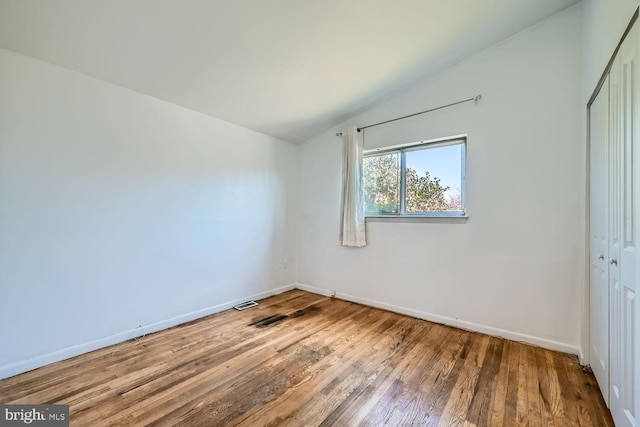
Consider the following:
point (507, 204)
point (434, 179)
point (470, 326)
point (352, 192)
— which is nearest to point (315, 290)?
point (352, 192)

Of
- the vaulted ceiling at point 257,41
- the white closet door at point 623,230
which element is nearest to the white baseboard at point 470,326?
the white closet door at point 623,230

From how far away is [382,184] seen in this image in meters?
3.48

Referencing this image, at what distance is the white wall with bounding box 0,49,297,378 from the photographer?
1.94m

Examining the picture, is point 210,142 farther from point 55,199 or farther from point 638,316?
point 638,316

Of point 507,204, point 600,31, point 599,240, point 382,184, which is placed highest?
point 600,31

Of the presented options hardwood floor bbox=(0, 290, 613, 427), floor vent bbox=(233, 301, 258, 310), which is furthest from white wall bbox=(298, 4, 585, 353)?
floor vent bbox=(233, 301, 258, 310)

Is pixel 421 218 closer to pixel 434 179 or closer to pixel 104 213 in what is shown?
pixel 434 179

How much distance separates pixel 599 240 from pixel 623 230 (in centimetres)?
58

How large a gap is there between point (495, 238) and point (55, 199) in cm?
380

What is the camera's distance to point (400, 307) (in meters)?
3.20

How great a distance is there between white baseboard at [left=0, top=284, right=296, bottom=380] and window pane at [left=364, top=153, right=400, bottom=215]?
215 cm

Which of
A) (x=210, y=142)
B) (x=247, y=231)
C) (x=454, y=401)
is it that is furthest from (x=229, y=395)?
(x=210, y=142)

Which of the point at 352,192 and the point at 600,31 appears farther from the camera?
the point at 352,192

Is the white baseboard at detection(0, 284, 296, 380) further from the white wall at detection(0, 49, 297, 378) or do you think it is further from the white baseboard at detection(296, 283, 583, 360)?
the white baseboard at detection(296, 283, 583, 360)
